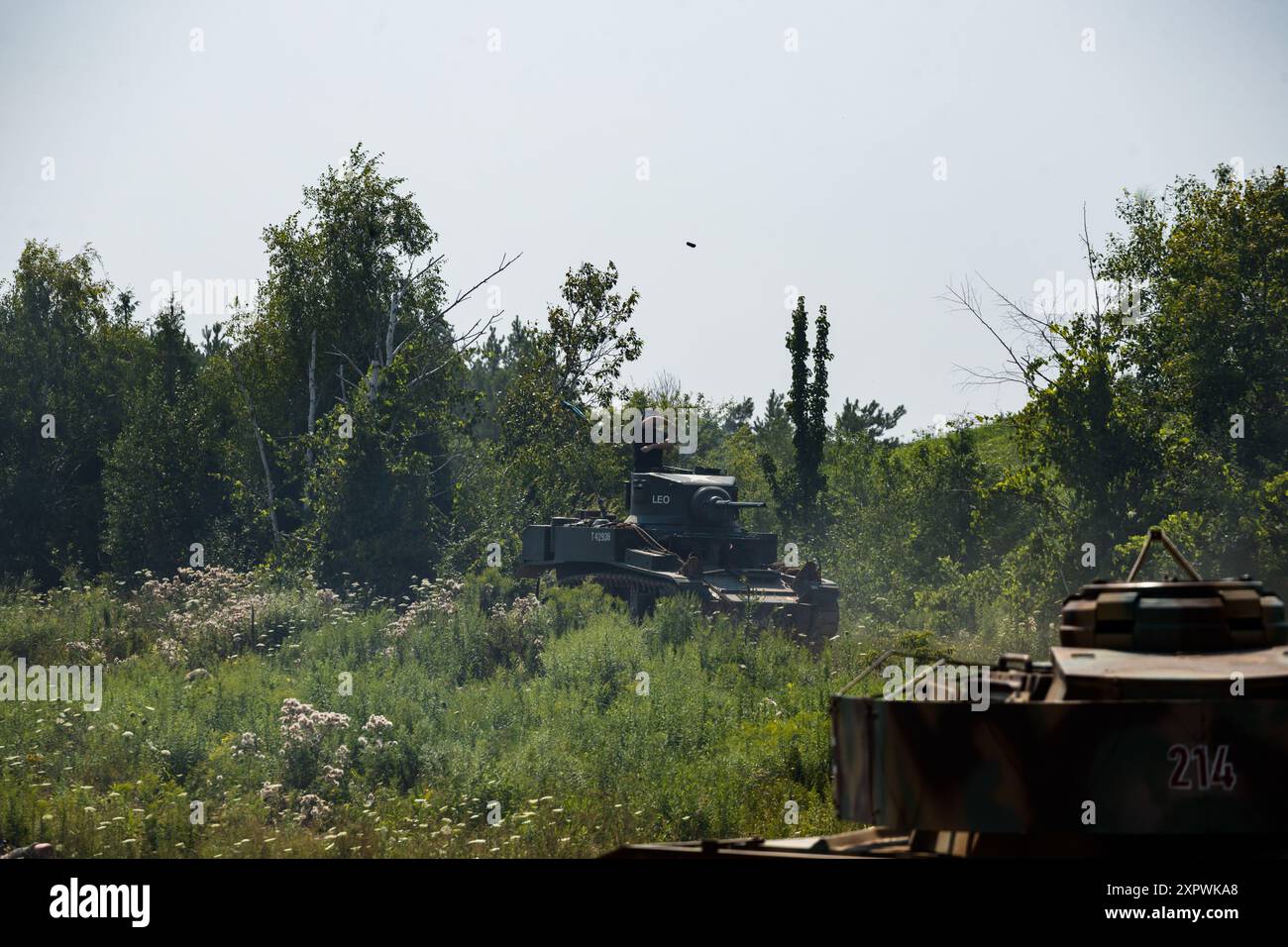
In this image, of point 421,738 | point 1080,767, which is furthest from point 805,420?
point 1080,767

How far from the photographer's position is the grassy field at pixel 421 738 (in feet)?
36.8

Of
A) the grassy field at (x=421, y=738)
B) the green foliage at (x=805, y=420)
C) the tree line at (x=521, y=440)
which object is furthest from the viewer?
the green foliage at (x=805, y=420)

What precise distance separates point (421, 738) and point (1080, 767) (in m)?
9.36

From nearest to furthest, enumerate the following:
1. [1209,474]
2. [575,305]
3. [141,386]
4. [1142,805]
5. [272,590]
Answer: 1. [1142,805]
2. [1209,474]
3. [272,590]
4. [141,386]
5. [575,305]

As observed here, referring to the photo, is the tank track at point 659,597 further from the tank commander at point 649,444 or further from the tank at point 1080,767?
the tank at point 1080,767

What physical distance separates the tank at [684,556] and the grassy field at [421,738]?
1.47m

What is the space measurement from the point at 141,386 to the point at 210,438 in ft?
7.95

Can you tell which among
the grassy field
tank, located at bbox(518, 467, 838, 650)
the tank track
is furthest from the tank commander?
the grassy field

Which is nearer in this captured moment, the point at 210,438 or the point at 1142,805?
the point at 1142,805

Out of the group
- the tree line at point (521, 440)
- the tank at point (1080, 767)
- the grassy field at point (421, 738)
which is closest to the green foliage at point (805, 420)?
the tree line at point (521, 440)

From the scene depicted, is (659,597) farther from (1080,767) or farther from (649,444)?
(1080,767)

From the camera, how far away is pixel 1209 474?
21328 millimetres

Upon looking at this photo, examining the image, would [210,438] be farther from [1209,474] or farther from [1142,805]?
[1142,805]
